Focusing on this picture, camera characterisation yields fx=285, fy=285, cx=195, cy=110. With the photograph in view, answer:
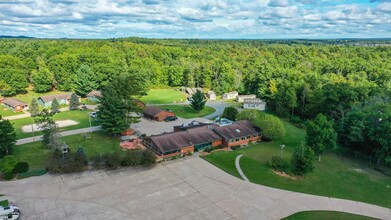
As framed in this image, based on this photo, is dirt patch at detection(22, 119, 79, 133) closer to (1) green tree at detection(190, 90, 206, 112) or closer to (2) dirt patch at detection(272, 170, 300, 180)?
(1) green tree at detection(190, 90, 206, 112)

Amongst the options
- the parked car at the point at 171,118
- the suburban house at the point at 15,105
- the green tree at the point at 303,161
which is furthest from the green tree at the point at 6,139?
the green tree at the point at 303,161

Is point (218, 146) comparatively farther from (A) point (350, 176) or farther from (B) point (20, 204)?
(B) point (20, 204)

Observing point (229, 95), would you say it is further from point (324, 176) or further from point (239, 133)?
point (324, 176)

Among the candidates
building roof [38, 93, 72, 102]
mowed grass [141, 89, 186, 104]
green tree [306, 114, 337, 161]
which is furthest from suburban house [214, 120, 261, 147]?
building roof [38, 93, 72, 102]

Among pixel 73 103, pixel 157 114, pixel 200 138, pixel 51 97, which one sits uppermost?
pixel 51 97

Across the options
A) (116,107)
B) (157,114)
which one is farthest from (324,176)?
(157,114)

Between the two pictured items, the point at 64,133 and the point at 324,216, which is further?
the point at 64,133

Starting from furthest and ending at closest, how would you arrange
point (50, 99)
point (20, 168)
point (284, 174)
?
point (50, 99), point (284, 174), point (20, 168)

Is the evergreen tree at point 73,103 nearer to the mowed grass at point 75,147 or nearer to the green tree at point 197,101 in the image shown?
the mowed grass at point 75,147
